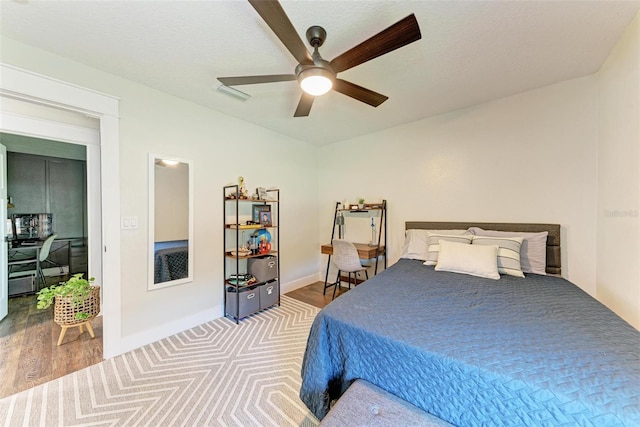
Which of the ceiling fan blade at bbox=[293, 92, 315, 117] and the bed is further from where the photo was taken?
the ceiling fan blade at bbox=[293, 92, 315, 117]

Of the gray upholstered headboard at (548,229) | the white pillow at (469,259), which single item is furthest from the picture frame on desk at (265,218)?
the gray upholstered headboard at (548,229)

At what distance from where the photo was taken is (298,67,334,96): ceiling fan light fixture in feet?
5.07

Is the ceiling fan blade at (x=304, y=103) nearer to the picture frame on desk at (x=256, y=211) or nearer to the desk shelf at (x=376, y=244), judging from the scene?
the picture frame on desk at (x=256, y=211)

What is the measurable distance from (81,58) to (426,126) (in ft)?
11.8

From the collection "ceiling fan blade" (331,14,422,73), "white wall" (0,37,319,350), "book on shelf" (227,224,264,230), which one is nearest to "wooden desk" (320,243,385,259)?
"white wall" (0,37,319,350)

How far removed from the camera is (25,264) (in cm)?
362

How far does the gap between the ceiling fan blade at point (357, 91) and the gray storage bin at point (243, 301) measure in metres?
2.39

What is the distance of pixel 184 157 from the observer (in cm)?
266

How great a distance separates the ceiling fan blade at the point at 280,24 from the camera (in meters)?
1.12

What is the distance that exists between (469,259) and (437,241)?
47cm

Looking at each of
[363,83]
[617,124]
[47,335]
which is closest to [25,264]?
[47,335]

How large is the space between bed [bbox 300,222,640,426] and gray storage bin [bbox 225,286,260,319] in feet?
5.25

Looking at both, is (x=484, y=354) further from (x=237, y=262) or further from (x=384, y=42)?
(x=237, y=262)

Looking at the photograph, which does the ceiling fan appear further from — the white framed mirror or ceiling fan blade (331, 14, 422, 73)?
the white framed mirror
